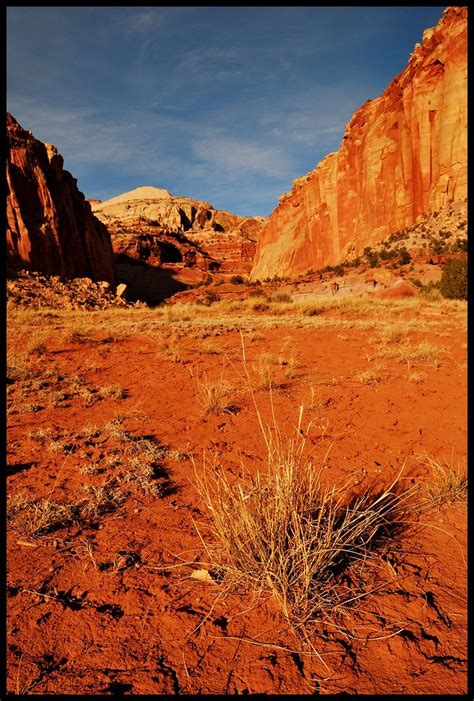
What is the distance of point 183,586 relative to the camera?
75.3 inches

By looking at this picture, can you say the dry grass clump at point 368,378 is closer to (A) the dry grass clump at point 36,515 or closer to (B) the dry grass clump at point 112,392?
(B) the dry grass clump at point 112,392

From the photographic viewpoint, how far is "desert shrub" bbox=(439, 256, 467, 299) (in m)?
18.0

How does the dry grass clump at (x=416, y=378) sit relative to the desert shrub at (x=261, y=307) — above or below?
below

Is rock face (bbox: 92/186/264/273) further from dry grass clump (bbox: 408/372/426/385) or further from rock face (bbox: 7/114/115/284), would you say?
dry grass clump (bbox: 408/372/426/385)

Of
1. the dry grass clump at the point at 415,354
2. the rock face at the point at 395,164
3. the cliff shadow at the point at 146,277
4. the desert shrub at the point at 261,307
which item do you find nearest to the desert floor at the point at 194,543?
the dry grass clump at the point at 415,354

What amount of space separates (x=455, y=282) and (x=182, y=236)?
57.5 meters

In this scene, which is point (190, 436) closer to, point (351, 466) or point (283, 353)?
point (351, 466)

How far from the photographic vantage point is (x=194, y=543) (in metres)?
2.26

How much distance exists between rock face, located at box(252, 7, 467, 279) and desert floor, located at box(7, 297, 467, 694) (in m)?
35.4

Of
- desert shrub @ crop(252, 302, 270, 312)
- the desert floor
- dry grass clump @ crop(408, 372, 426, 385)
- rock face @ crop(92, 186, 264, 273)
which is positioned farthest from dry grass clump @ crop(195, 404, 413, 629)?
rock face @ crop(92, 186, 264, 273)

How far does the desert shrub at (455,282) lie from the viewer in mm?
18031

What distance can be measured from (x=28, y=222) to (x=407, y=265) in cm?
2768

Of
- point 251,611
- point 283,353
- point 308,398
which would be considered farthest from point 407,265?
point 251,611

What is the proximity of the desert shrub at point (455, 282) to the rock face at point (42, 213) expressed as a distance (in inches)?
972
